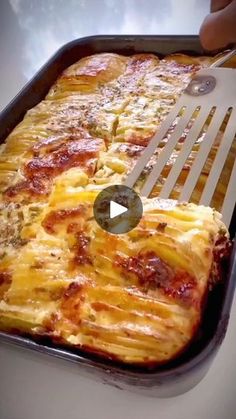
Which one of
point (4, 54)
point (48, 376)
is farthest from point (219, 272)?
point (4, 54)

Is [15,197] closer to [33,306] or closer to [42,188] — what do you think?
[42,188]

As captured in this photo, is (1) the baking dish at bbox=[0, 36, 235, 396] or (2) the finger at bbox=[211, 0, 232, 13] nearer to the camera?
(1) the baking dish at bbox=[0, 36, 235, 396]
